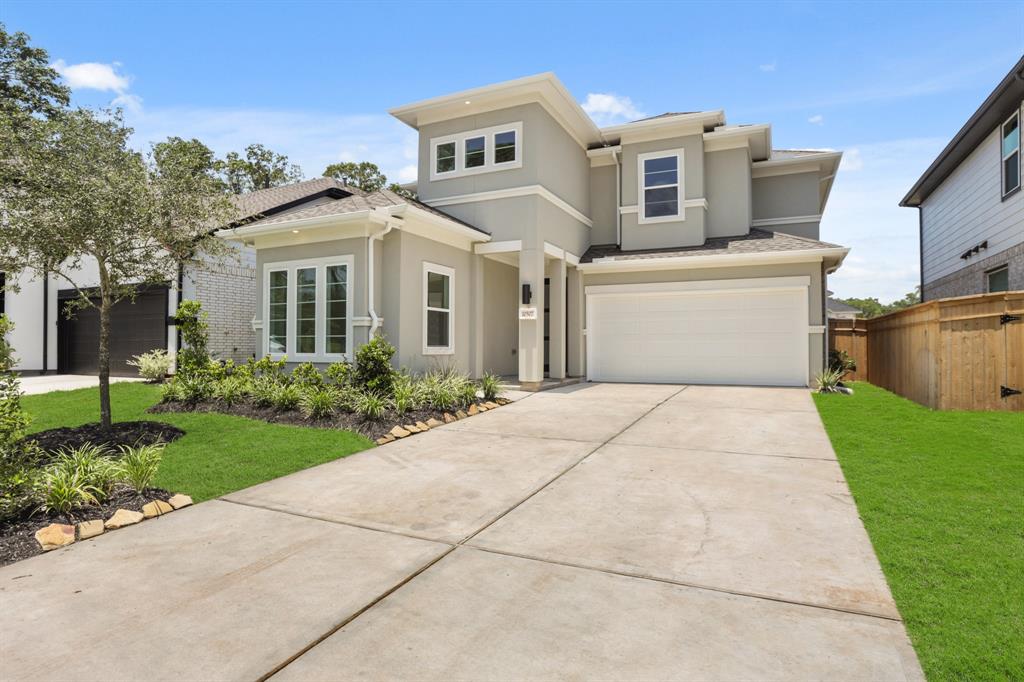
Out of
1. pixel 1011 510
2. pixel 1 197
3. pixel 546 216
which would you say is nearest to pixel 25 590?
pixel 1 197

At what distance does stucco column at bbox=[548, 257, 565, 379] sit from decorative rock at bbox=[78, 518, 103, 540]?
940 centimetres

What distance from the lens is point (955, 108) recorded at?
11766 millimetres

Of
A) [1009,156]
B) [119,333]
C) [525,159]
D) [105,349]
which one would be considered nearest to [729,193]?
[1009,156]

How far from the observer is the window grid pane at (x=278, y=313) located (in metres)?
10.4

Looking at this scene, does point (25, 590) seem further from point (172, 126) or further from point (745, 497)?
point (172, 126)

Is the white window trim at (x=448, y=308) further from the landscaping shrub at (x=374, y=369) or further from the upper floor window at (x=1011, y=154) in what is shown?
the upper floor window at (x=1011, y=154)

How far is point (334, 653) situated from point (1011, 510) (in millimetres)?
4668

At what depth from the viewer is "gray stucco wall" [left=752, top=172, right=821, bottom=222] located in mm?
14078

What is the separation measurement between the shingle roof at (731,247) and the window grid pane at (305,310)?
6464 mm

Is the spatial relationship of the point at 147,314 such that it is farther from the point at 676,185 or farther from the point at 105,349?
the point at 676,185

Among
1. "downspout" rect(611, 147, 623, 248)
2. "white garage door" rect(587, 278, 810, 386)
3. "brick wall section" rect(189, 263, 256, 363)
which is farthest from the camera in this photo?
"downspout" rect(611, 147, 623, 248)

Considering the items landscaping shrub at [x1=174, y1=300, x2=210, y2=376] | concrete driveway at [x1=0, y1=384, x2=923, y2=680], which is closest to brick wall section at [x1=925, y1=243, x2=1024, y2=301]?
concrete driveway at [x1=0, y1=384, x2=923, y2=680]

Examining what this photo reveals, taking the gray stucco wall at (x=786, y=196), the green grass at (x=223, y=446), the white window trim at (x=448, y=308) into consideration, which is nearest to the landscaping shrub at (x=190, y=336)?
the green grass at (x=223, y=446)

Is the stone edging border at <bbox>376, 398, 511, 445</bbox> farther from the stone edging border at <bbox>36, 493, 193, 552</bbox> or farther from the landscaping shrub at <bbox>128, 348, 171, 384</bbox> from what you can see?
the landscaping shrub at <bbox>128, 348, 171, 384</bbox>
